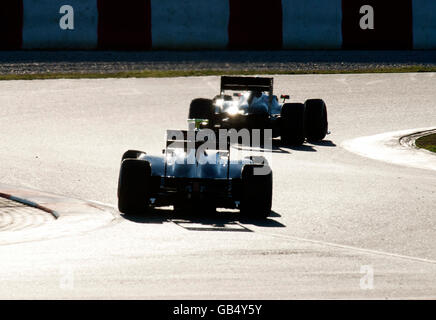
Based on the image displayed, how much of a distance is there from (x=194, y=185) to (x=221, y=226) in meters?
0.79

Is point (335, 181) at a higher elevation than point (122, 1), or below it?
below

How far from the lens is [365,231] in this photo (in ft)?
35.4

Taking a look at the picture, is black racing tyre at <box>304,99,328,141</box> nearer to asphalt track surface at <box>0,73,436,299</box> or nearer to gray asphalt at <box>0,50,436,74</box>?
asphalt track surface at <box>0,73,436,299</box>

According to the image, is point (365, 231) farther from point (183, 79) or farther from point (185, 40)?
point (185, 40)

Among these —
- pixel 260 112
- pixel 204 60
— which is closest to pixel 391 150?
pixel 260 112

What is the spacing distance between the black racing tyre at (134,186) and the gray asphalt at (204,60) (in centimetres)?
1624

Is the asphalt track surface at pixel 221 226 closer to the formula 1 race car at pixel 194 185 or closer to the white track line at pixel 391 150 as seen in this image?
the formula 1 race car at pixel 194 185

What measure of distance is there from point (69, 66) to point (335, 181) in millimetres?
14956

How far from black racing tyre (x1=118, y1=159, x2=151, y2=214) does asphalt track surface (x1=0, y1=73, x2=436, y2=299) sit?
0.78 feet

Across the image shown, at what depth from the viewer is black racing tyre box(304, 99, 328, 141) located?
20.3m

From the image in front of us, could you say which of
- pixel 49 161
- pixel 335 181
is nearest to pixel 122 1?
pixel 49 161

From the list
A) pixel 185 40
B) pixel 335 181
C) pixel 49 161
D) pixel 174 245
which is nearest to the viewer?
pixel 174 245
